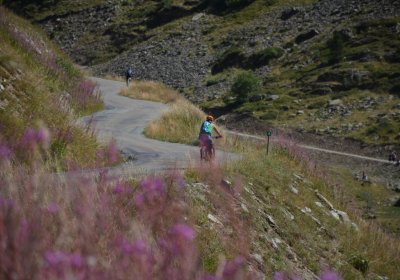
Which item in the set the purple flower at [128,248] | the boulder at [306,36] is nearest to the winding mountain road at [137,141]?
the purple flower at [128,248]

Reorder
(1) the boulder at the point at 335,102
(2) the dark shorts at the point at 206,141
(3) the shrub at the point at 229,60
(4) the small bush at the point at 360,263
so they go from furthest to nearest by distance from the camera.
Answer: (3) the shrub at the point at 229,60, (1) the boulder at the point at 335,102, (2) the dark shorts at the point at 206,141, (4) the small bush at the point at 360,263

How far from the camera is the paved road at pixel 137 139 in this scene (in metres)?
11.5

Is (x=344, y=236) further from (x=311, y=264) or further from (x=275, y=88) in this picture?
(x=275, y=88)

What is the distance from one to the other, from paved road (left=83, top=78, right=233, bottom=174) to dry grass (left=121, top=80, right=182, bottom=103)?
1254 mm

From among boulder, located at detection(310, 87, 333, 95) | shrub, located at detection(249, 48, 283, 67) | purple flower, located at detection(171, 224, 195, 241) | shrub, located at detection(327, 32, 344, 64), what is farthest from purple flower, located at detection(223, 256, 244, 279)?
shrub, located at detection(249, 48, 283, 67)

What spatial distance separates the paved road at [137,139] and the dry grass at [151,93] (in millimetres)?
1254

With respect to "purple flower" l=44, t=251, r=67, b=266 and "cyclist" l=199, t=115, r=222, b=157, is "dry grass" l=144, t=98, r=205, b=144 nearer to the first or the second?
"cyclist" l=199, t=115, r=222, b=157

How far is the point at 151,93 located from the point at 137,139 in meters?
17.6

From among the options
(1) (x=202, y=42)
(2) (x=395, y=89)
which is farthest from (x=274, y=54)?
(2) (x=395, y=89)

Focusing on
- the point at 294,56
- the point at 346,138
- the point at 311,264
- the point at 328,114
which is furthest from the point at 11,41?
the point at 294,56

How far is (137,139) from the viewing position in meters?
17.8

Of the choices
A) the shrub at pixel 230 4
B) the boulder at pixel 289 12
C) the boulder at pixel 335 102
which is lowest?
the boulder at pixel 335 102

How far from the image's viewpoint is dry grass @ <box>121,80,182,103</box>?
109 feet

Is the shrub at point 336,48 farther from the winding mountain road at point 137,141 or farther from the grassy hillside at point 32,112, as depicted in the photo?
the grassy hillside at point 32,112
